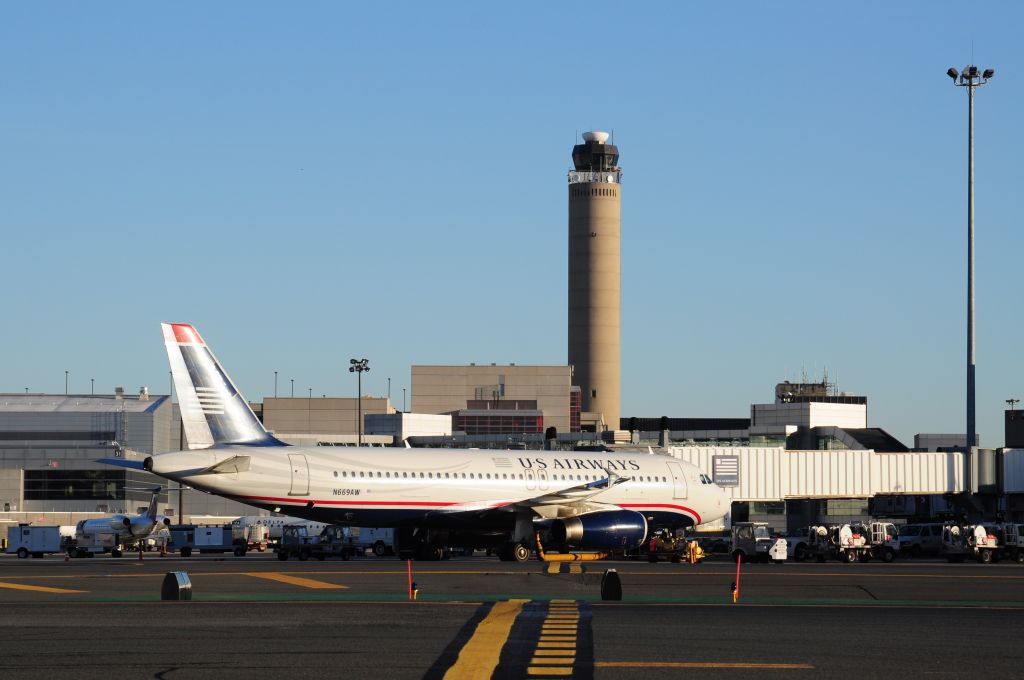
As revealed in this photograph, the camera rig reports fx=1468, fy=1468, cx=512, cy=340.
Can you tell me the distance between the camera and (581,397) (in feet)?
641

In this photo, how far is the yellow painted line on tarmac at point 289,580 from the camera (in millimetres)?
36344

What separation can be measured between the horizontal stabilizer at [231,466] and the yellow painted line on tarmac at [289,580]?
15.9 ft

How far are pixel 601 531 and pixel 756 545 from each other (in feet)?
38.8

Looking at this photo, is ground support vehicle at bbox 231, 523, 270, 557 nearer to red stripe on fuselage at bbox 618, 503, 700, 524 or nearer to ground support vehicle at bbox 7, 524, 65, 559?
ground support vehicle at bbox 7, 524, 65, 559

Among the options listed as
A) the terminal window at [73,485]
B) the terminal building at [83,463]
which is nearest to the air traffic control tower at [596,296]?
the terminal building at [83,463]

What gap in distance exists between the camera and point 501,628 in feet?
80.0

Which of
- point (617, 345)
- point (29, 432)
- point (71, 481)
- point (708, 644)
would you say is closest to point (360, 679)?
point (708, 644)

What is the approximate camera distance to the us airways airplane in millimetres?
49219

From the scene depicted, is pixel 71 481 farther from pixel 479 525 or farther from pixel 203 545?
pixel 479 525

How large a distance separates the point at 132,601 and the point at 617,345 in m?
166

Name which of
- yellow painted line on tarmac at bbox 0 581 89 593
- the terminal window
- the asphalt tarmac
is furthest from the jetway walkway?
the terminal window

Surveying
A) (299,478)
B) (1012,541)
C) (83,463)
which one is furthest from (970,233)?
(83,463)

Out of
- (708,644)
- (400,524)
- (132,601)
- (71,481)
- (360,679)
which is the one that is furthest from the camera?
(71,481)

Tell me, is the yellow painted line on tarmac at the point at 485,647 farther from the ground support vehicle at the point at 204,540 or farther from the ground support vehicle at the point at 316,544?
the ground support vehicle at the point at 204,540
